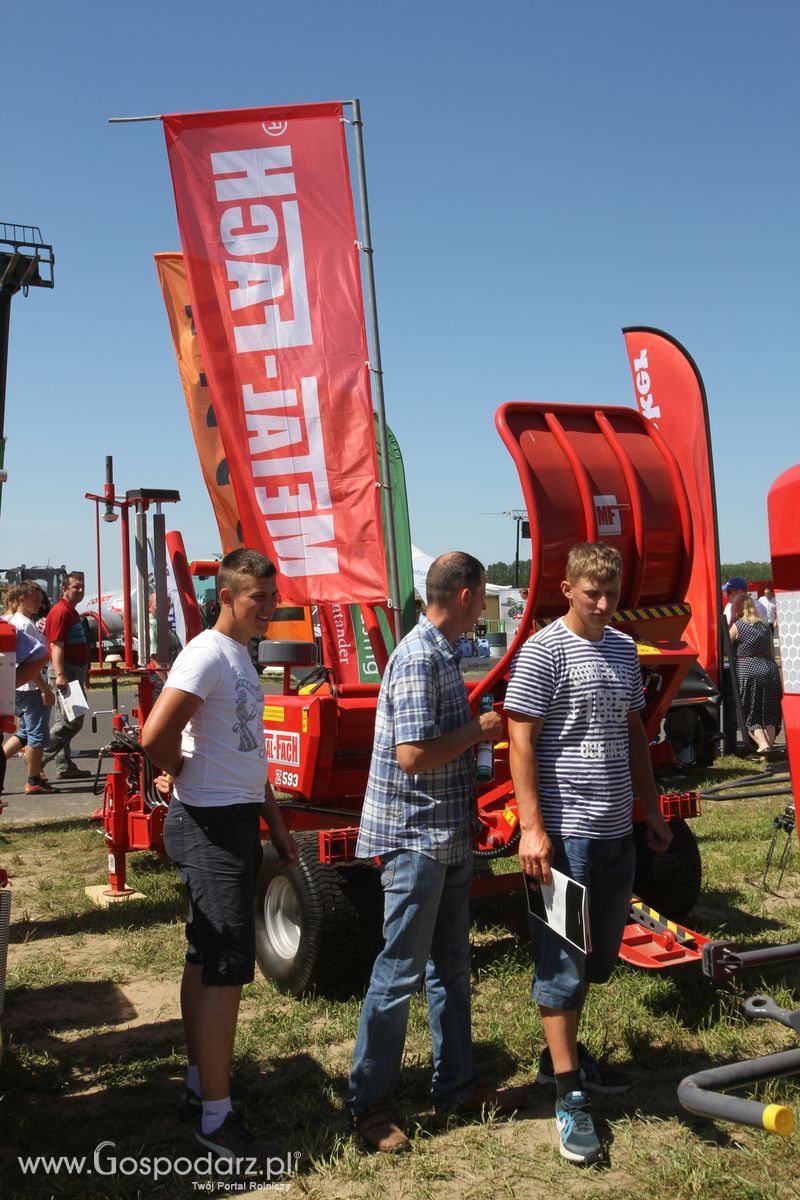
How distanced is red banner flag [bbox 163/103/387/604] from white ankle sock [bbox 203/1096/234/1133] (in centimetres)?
281

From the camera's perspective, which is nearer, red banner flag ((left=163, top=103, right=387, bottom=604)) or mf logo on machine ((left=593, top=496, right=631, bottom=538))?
mf logo on machine ((left=593, top=496, right=631, bottom=538))

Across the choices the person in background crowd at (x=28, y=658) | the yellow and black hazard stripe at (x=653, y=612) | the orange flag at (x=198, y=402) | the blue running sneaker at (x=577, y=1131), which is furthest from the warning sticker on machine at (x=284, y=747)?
the orange flag at (x=198, y=402)

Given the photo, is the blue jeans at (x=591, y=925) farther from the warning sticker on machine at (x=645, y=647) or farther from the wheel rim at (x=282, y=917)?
the wheel rim at (x=282, y=917)

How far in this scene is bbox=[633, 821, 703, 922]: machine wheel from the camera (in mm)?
5207

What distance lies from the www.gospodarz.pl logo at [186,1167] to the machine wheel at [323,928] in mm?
1224

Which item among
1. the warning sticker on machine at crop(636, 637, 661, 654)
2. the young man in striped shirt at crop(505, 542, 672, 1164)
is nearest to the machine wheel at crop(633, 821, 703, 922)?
the warning sticker on machine at crop(636, 637, 661, 654)

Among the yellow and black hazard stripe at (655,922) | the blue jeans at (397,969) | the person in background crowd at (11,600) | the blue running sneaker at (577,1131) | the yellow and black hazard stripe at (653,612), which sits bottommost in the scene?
the blue running sneaker at (577,1131)

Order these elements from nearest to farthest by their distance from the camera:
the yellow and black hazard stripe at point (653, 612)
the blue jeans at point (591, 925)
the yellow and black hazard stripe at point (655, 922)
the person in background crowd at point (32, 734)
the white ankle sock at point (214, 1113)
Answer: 1. the white ankle sock at point (214, 1113)
2. the blue jeans at point (591, 925)
3. the yellow and black hazard stripe at point (655, 922)
4. the yellow and black hazard stripe at point (653, 612)
5. the person in background crowd at point (32, 734)

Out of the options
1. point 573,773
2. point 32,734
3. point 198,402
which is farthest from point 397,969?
point 32,734

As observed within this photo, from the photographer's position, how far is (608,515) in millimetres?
4621

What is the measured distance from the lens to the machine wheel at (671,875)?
17.1 ft

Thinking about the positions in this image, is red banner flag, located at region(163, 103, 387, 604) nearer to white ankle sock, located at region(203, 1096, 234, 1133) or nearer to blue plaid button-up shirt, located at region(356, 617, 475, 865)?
blue plaid button-up shirt, located at region(356, 617, 475, 865)

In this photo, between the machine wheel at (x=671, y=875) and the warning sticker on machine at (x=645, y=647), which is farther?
the machine wheel at (x=671, y=875)

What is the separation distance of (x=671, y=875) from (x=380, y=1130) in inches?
94.3
